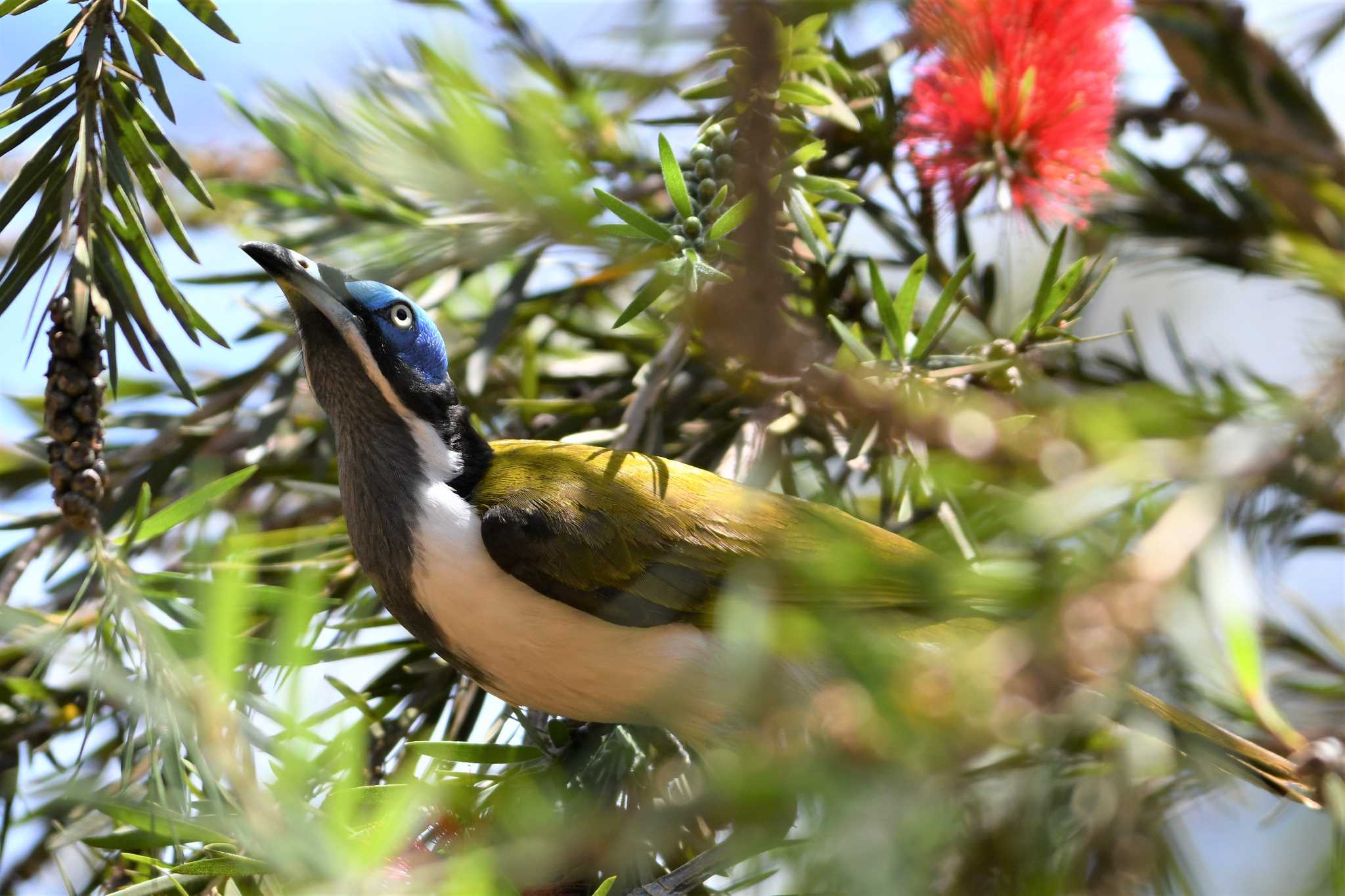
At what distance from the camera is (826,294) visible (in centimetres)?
231

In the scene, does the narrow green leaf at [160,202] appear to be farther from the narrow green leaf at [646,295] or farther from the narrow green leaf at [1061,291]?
the narrow green leaf at [1061,291]

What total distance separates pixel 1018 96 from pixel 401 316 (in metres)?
1.22

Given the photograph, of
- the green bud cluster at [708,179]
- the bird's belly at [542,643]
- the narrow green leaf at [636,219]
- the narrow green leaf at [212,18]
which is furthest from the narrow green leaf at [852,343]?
the narrow green leaf at [212,18]

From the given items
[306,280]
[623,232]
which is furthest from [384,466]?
[623,232]

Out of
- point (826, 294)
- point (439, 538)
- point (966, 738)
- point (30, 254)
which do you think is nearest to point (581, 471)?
point (439, 538)

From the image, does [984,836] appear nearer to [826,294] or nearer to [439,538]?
[439,538]

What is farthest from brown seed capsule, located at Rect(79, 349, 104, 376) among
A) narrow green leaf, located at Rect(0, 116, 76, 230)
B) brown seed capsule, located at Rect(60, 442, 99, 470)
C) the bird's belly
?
the bird's belly

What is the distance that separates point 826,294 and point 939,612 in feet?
5.17

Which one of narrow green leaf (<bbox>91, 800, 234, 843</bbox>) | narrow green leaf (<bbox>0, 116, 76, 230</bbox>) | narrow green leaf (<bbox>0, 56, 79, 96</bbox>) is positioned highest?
narrow green leaf (<bbox>0, 56, 79, 96</bbox>)

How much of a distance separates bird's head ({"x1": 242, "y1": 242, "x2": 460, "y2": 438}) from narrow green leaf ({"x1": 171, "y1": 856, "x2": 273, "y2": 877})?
3.47ft

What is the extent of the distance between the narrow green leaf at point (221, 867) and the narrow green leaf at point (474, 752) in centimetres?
29

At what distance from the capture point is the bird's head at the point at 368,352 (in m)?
2.19

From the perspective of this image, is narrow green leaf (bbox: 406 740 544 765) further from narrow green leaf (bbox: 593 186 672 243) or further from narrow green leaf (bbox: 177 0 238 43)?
narrow green leaf (bbox: 177 0 238 43)

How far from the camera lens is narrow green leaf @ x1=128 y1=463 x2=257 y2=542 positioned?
4.99 ft
